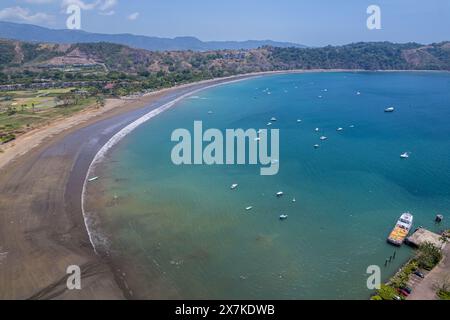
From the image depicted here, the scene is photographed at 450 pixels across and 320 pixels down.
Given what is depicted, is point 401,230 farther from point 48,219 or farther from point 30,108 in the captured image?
point 30,108

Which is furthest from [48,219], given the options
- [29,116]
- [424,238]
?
[29,116]

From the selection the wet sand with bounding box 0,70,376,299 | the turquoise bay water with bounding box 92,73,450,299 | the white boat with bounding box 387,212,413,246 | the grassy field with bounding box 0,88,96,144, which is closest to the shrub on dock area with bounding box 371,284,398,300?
the turquoise bay water with bounding box 92,73,450,299

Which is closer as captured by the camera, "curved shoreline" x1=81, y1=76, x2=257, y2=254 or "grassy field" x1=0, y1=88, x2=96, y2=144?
"curved shoreline" x1=81, y1=76, x2=257, y2=254

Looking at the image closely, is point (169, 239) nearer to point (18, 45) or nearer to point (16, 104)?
point (16, 104)

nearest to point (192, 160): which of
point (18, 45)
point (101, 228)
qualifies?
point (101, 228)

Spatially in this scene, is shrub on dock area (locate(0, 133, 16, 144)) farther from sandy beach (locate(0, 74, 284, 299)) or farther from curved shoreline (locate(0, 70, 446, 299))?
curved shoreline (locate(0, 70, 446, 299))

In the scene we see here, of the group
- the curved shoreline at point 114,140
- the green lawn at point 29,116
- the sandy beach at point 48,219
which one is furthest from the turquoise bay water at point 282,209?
the green lawn at point 29,116
